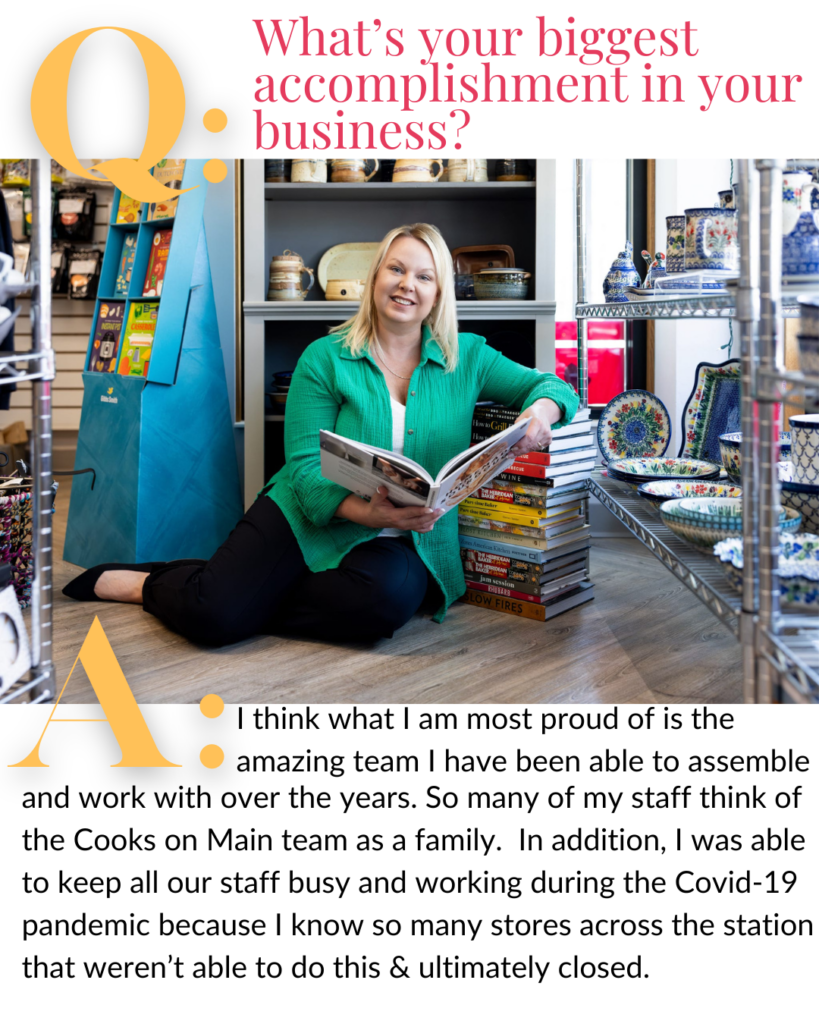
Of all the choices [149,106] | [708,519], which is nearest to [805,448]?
[708,519]

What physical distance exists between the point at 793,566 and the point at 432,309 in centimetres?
118

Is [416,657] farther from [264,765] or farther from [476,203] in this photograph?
[476,203]

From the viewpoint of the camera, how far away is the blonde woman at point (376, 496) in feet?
7.00

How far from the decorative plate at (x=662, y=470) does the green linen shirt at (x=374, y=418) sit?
26cm

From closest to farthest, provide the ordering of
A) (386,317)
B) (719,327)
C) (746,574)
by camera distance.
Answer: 1. (746,574)
2. (386,317)
3. (719,327)

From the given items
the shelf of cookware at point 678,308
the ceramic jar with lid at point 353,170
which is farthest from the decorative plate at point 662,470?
the ceramic jar with lid at point 353,170

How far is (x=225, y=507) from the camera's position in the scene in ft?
9.80

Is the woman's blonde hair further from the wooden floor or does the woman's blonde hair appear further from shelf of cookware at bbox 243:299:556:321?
the wooden floor

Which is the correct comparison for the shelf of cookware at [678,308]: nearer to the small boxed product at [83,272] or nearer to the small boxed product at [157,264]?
the small boxed product at [157,264]

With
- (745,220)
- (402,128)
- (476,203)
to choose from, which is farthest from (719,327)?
(745,220)

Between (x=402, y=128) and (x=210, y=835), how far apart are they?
6.25 feet

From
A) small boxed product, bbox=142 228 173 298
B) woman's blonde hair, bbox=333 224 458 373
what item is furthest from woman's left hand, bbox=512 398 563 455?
small boxed product, bbox=142 228 173 298

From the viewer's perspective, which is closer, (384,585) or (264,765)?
(264,765)

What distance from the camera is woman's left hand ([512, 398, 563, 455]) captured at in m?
2.12
